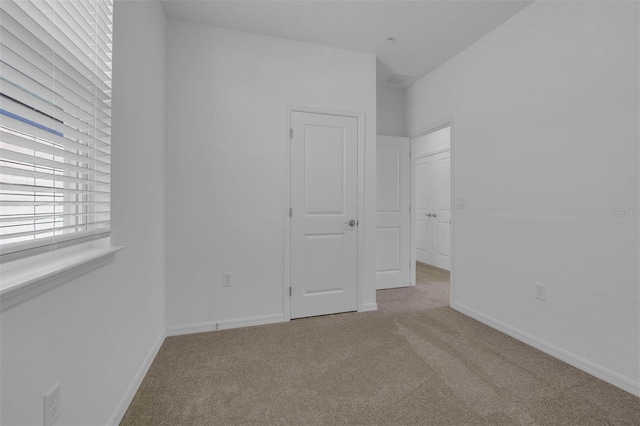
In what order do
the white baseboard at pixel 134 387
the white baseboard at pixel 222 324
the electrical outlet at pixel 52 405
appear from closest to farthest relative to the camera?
the electrical outlet at pixel 52 405 → the white baseboard at pixel 134 387 → the white baseboard at pixel 222 324

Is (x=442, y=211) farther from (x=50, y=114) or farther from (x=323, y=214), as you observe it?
(x=50, y=114)

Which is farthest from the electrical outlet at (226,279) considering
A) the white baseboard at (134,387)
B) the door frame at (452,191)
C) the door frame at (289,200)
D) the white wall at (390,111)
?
the white wall at (390,111)

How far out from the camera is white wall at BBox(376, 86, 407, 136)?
13.1 feet

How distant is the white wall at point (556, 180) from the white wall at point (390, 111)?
3.41 ft

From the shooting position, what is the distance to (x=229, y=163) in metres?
2.62

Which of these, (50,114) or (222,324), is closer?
(50,114)

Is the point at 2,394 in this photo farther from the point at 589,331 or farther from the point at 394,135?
the point at 394,135

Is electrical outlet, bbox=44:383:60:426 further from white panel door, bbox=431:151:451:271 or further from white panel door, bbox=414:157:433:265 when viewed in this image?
white panel door, bbox=414:157:433:265

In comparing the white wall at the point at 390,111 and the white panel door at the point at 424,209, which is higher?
the white wall at the point at 390,111

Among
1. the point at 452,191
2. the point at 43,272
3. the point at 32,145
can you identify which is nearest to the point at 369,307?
the point at 452,191

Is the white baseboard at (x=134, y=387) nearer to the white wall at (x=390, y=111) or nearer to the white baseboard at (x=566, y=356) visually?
the white baseboard at (x=566, y=356)

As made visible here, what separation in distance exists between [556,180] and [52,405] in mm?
3046

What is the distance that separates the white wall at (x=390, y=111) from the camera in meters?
3.98

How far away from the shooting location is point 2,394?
0.77 m
